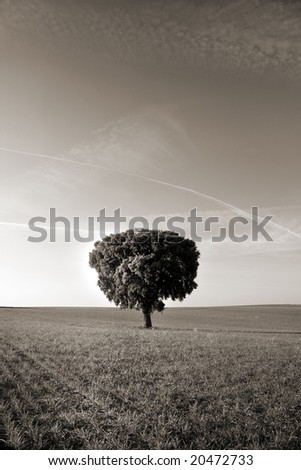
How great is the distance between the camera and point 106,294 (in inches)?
1706

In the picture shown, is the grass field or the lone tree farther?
the lone tree

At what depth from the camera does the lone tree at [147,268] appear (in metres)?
40.2

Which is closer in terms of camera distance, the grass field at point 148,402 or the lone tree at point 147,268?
the grass field at point 148,402

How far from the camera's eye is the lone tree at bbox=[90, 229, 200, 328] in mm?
40219

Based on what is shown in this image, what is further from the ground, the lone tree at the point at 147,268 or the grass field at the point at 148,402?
the lone tree at the point at 147,268

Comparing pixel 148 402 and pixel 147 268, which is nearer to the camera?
pixel 148 402

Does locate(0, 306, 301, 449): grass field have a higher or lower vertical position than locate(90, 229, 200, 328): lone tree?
lower

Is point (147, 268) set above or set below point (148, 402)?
above

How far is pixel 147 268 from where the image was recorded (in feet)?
130

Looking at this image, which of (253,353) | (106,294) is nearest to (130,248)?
(106,294)
